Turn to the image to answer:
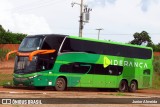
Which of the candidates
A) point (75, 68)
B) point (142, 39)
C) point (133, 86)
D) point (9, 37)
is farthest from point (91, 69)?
point (142, 39)

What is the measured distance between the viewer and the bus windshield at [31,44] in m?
26.5

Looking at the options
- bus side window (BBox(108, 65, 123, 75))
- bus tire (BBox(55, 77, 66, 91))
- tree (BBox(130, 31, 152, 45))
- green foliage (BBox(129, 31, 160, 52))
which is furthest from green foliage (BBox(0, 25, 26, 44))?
bus tire (BBox(55, 77, 66, 91))

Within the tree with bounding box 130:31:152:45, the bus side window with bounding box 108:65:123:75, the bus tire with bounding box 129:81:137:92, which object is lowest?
the bus tire with bounding box 129:81:137:92

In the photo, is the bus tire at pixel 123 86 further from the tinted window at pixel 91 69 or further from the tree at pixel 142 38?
the tree at pixel 142 38

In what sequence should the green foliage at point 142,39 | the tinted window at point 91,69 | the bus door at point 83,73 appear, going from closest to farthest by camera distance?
1. the tinted window at point 91,69
2. the bus door at point 83,73
3. the green foliage at point 142,39

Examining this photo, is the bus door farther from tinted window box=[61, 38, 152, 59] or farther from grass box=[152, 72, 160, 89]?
grass box=[152, 72, 160, 89]

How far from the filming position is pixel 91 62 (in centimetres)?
2883

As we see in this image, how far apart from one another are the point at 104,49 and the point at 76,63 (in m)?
2.66

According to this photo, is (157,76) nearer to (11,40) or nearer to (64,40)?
(64,40)

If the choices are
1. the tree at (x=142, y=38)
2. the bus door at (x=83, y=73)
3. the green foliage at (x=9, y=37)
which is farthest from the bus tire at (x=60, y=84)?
the tree at (x=142, y=38)

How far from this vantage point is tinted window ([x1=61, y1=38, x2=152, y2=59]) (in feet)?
90.3

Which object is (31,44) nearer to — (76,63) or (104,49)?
(76,63)

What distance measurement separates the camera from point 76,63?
28.0 metres

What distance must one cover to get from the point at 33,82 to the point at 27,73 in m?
0.67
